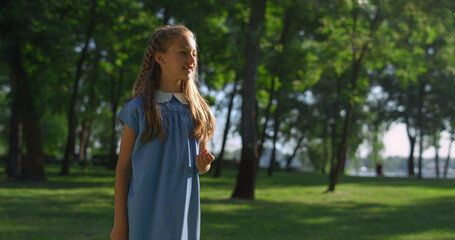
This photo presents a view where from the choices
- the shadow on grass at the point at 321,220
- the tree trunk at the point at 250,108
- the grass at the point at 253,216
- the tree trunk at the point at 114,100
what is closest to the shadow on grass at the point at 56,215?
the grass at the point at 253,216

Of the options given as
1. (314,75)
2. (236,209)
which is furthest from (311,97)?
(236,209)

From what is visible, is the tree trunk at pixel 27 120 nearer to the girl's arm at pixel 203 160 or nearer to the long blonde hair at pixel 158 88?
the long blonde hair at pixel 158 88

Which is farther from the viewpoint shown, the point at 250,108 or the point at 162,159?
the point at 250,108

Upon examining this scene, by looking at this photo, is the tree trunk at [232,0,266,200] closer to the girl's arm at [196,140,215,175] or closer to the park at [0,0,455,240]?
the park at [0,0,455,240]

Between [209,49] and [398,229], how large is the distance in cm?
1398

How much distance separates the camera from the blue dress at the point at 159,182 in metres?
2.48

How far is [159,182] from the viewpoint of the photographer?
251 centimetres

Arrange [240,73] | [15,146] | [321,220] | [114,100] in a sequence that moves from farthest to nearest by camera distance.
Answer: [114,100] → [240,73] → [15,146] → [321,220]

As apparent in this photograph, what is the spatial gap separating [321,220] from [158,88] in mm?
9307

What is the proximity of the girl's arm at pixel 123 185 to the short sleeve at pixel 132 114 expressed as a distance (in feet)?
0.08

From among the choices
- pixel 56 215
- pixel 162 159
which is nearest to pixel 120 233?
pixel 162 159

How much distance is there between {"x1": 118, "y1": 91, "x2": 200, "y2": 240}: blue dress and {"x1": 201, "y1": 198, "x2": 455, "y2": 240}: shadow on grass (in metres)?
6.25

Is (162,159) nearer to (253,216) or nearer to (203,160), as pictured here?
(203,160)

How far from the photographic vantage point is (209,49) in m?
22.1
